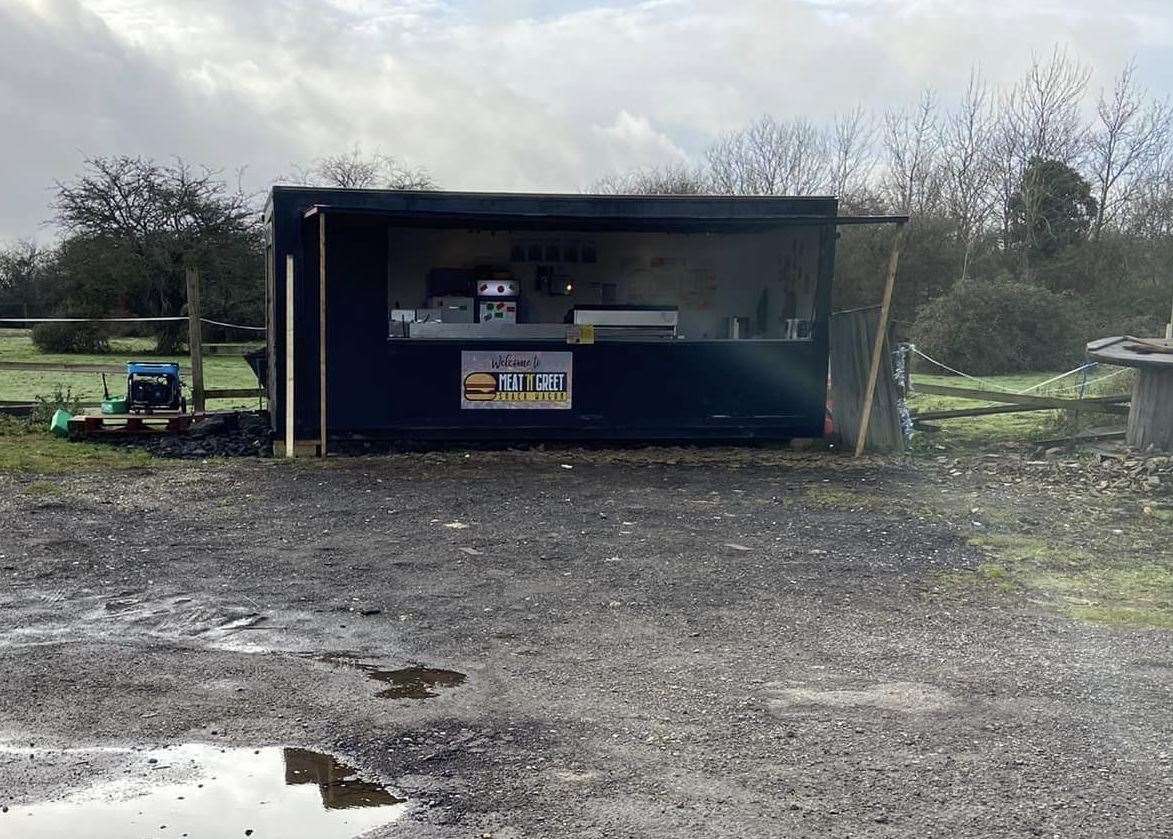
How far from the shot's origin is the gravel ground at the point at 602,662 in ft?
12.3

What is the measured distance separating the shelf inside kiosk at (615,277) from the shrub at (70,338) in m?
17.0

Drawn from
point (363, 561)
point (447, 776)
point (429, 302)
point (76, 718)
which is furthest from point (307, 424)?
point (447, 776)

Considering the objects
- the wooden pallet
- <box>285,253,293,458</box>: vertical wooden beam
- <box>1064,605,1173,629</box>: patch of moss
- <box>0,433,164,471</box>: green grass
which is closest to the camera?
<box>1064,605,1173,629</box>: patch of moss

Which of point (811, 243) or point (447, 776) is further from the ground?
point (811, 243)

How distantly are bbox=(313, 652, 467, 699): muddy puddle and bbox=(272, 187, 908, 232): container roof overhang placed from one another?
23.5 ft

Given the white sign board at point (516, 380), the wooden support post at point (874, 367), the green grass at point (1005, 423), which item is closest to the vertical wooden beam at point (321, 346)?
the white sign board at point (516, 380)

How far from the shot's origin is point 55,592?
6.24 m

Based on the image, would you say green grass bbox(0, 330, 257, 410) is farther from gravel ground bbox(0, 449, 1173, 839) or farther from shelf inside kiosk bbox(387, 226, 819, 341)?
gravel ground bbox(0, 449, 1173, 839)

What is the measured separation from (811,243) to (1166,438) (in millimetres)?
4645

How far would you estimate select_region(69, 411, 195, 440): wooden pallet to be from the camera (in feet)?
41.8

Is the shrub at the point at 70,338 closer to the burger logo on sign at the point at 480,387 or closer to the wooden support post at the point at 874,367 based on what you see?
the burger logo on sign at the point at 480,387

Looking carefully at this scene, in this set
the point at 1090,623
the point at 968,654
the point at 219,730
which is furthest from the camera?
the point at 1090,623

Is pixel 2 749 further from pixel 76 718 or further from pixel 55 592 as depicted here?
pixel 55 592

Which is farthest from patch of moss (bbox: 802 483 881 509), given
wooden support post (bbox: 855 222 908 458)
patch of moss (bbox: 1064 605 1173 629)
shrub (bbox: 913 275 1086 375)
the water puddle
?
shrub (bbox: 913 275 1086 375)
